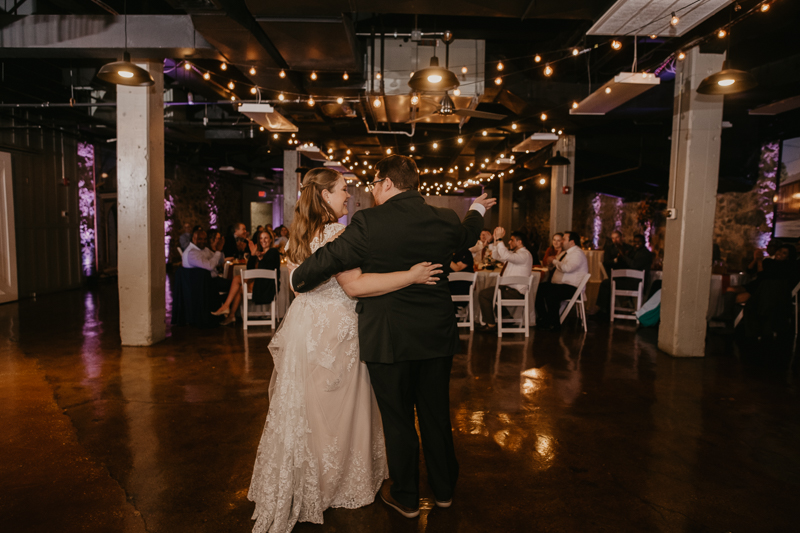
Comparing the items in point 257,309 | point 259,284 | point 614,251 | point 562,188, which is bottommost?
point 257,309

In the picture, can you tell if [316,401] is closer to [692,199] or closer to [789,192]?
[692,199]

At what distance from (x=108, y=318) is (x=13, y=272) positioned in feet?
9.18

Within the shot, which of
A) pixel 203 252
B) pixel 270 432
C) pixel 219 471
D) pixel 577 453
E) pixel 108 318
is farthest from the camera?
pixel 108 318

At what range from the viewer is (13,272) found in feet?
25.6

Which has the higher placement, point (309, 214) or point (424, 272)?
point (309, 214)

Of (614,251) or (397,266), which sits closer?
(397,266)

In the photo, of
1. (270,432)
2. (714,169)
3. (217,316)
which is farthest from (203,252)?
(714,169)

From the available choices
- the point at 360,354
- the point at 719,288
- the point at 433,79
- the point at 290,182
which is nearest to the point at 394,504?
the point at 360,354

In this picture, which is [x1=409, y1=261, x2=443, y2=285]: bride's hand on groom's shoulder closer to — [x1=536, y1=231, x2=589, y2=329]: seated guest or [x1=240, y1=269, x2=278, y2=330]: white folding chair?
[x1=240, y1=269, x2=278, y2=330]: white folding chair

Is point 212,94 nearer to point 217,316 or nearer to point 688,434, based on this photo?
point 217,316

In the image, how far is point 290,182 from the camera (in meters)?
11.1

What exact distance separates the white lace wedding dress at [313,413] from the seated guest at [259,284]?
384 centimetres

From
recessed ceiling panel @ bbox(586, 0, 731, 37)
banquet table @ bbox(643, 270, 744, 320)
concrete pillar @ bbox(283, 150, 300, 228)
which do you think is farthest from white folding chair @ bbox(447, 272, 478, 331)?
concrete pillar @ bbox(283, 150, 300, 228)

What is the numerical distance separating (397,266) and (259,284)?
4.27 m
